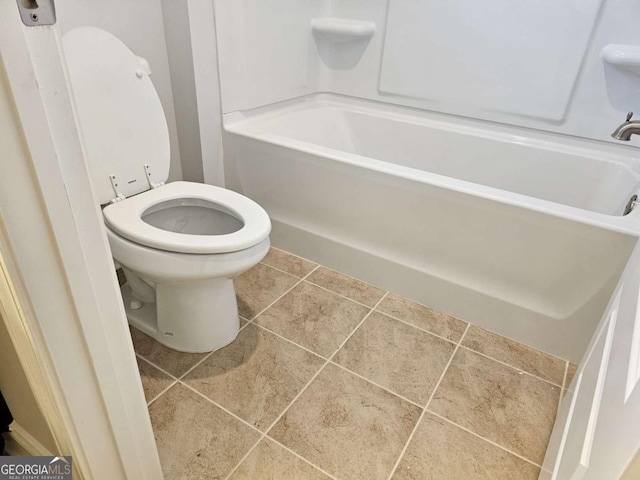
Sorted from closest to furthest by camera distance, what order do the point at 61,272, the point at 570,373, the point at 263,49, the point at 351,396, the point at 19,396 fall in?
the point at 61,272
the point at 19,396
the point at 351,396
the point at 570,373
the point at 263,49

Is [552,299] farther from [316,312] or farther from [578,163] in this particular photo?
[316,312]

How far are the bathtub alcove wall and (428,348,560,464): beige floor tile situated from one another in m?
0.19

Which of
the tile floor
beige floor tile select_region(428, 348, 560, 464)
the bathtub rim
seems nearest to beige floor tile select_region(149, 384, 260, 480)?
the tile floor

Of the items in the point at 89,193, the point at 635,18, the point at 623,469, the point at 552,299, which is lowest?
the point at 552,299

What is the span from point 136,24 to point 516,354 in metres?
1.76

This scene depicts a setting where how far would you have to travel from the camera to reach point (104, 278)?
0.67 metres

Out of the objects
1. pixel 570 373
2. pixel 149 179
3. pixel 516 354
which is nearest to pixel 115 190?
pixel 149 179

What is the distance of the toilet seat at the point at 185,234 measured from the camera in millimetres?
1149

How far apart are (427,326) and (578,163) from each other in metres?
0.92

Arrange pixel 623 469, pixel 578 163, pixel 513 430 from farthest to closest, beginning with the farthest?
pixel 578 163 < pixel 513 430 < pixel 623 469

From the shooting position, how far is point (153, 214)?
1.43 m

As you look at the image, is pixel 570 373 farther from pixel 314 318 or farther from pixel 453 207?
pixel 314 318

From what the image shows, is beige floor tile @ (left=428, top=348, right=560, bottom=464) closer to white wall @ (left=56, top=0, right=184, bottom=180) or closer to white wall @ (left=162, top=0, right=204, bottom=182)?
white wall @ (left=162, top=0, right=204, bottom=182)

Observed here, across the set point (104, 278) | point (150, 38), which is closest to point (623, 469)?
point (104, 278)
